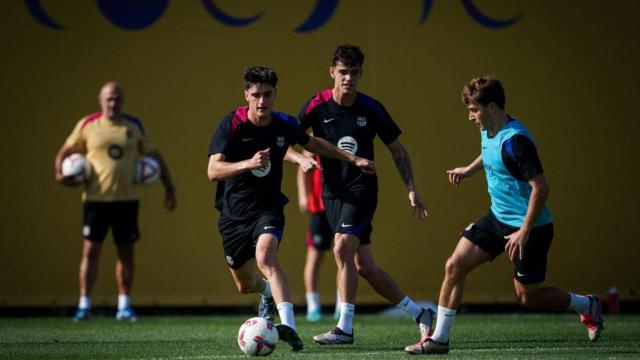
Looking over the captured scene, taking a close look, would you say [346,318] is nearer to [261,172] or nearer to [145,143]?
→ [261,172]

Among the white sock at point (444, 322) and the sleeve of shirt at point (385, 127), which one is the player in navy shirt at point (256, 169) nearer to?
the sleeve of shirt at point (385, 127)

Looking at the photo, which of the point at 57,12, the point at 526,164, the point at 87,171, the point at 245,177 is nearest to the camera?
the point at 526,164

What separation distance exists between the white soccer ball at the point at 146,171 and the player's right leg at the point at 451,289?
550cm

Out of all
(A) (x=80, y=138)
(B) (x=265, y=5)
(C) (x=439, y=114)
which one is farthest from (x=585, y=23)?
(A) (x=80, y=138)

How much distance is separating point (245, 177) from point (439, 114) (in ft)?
18.1

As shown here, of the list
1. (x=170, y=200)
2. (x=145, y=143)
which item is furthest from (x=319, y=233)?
(x=145, y=143)

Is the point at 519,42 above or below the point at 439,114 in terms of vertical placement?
above

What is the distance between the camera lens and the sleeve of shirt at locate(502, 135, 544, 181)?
26.8ft

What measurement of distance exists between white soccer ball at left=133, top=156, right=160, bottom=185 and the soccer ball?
210 inches

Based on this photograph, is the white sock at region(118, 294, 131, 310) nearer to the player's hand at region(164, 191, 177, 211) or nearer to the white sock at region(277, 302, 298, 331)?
the player's hand at region(164, 191, 177, 211)

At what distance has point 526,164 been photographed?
26.8 ft

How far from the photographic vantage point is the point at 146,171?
13367mm

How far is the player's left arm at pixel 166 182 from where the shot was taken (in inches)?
522

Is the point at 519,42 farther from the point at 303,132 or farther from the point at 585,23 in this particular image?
the point at 303,132
